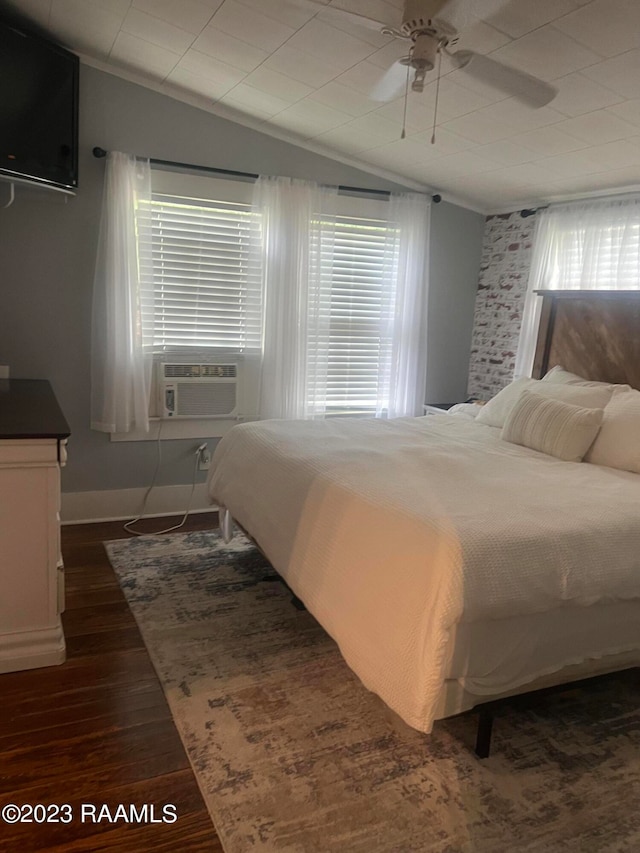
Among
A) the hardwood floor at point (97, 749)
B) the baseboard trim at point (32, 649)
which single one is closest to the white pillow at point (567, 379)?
the hardwood floor at point (97, 749)

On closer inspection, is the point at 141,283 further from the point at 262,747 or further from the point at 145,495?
the point at 262,747

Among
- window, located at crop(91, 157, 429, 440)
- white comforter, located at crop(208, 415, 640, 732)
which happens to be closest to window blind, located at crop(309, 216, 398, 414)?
window, located at crop(91, 157, 429, 440)

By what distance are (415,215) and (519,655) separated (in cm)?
327

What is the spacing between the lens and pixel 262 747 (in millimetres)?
1973

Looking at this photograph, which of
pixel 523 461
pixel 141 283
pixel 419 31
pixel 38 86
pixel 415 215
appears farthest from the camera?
pixel 415 215

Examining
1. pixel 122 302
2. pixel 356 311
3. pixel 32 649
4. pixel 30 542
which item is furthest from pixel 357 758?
pixel 356 311

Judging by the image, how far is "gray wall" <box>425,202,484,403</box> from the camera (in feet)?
14.9

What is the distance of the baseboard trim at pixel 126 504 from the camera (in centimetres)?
377

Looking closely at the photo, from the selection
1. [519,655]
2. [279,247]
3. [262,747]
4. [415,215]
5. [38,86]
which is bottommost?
[262,747]

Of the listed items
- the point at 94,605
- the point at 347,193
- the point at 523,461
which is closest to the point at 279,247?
the point at 347,193

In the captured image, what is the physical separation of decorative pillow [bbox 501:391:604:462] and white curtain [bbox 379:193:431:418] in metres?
1.30

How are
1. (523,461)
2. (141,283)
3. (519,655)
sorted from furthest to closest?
(141,283) → (523,461) → (519,655)

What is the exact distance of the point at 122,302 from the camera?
3.56m

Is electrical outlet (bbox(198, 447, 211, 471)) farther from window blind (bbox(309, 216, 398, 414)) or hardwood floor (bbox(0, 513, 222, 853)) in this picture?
hardwood floor (bbox(0, 513, 222, 853))
